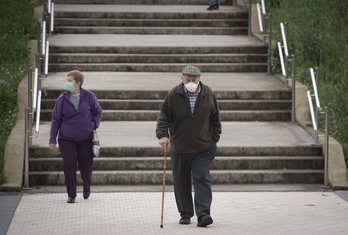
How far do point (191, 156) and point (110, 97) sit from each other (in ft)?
20.1

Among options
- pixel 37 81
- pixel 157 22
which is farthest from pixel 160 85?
pixel 157 22

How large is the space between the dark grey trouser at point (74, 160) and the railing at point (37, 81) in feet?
4.18

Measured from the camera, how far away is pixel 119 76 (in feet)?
66.2

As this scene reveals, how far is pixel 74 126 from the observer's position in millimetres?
13781

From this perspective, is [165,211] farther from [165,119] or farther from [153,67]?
[153,67]

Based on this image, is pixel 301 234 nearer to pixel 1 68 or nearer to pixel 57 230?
pixel 57 230

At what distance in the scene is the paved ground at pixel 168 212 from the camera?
→ 12.2 m

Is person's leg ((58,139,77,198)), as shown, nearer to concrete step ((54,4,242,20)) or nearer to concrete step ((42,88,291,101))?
concrete step ((42,88,291,101))

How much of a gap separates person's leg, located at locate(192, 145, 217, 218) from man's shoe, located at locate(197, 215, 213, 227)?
0.05 meters

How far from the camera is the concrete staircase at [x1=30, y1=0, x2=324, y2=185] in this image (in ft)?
51.1

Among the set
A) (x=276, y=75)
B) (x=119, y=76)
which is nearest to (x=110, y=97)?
(x=119, y=76)

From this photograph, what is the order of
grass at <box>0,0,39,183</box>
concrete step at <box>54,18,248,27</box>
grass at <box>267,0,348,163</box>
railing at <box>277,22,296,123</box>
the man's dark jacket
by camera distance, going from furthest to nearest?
concrete step at <box>54,18,248,27</box> < railing at <box>277,22,296,123</box> < grass at <box>267,0,348,163</box> < grass at <box>0,0,39,183</box> < the man's dark jacket

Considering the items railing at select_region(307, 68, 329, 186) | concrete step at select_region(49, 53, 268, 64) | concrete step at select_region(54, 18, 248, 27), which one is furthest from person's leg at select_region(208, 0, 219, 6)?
railing at select_region(307, 68, 329, 186)

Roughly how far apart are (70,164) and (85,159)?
19cm
